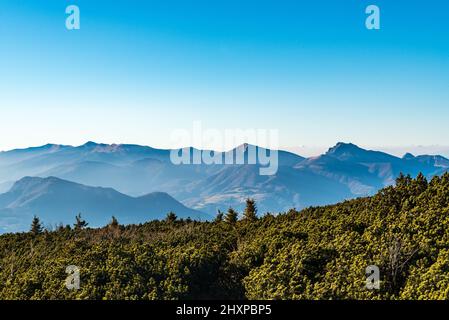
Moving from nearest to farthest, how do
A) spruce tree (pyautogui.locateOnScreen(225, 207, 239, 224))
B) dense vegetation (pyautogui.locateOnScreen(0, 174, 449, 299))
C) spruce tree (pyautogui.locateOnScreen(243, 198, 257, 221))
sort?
dense vegetation (pyautogui.locateOnScreen(0, 174, 449, 299)) → spruce tree (pyautogui.locateOnScreen(225, 207, 239, 224)) → spruce tree (pyautogui.locateOnScreen(243, 198, 257, 221))

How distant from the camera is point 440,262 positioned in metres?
14.4

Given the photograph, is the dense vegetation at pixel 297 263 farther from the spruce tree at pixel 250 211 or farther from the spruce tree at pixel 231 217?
the spruce tree at pixel 250 211

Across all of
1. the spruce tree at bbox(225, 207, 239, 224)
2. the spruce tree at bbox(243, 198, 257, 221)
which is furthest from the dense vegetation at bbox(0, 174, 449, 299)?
the spruce tree at bbox(243, 198, 257, 221)

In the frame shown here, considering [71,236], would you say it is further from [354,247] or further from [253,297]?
[354,247]

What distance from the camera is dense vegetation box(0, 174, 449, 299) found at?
15039 millimetres

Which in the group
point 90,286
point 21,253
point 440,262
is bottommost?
point 21,253

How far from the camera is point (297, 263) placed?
16625 mm

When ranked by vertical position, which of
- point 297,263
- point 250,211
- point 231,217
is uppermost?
point 297,263

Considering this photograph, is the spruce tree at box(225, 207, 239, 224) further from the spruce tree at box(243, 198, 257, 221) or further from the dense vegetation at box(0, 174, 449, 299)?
the dense vegetation at box(0, 174, 449, 299)

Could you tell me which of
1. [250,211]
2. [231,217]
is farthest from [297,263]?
[250,211]

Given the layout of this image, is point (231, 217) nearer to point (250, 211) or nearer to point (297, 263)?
point (250, 211)

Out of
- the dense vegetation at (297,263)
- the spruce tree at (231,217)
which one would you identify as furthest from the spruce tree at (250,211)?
the dense vegetation at (297,263)
